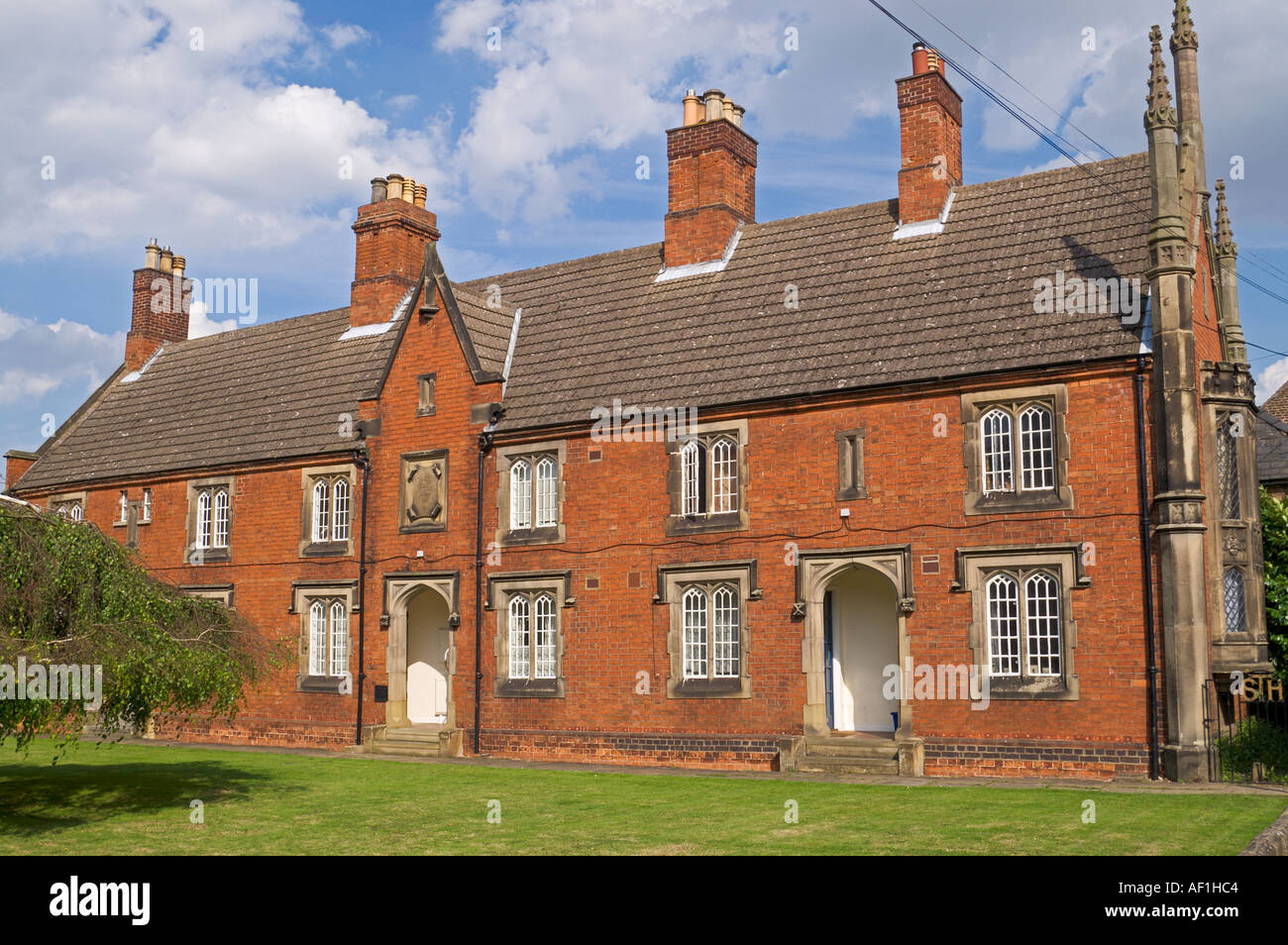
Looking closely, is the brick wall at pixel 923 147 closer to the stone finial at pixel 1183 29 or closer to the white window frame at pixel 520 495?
the stone finial at pixel 1183 29

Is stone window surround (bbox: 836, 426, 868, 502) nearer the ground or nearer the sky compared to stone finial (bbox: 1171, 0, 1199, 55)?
nearer the ground

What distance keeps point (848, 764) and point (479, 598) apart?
8922 millimetres

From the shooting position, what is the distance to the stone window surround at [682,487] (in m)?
23.1

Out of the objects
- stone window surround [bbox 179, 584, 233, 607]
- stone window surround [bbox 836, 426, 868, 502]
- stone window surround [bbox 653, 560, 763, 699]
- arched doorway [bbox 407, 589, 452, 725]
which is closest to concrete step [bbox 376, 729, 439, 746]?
arched doorway [bbox 407, 589, 452, 725]

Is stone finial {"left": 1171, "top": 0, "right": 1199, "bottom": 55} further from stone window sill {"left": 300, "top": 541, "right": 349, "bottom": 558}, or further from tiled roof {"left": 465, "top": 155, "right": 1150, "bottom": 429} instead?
stone window sill {"left": 300, "top": 541, "right": 349, "bottom": 558}

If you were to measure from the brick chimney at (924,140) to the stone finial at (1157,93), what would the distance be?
496cm

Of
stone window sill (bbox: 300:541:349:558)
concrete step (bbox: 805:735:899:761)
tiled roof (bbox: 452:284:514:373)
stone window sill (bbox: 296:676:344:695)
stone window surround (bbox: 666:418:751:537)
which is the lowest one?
concrete step (bbox: 805:735:899:761)

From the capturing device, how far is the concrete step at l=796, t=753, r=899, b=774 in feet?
67.9

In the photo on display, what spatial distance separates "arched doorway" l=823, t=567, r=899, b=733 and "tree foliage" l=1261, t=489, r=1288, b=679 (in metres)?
7.80

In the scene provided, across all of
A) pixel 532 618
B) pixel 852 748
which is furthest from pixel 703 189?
pixel 852 748

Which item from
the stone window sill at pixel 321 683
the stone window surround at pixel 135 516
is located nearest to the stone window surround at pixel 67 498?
the stone window surround at pixel 135 516

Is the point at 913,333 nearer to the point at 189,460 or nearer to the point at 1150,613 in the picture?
the point at 1150,613

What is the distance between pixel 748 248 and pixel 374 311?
10887 mm

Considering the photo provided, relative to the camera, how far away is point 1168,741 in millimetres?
18703
